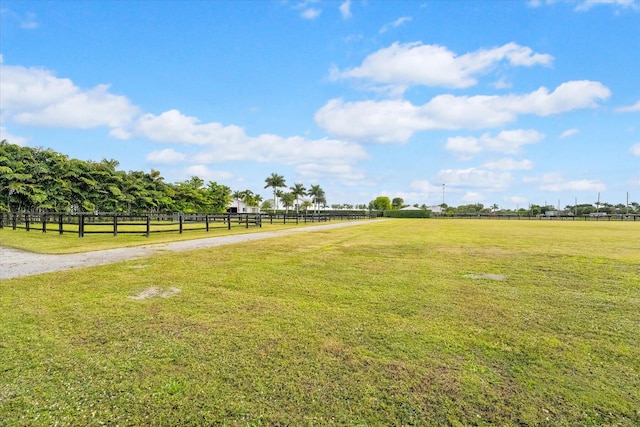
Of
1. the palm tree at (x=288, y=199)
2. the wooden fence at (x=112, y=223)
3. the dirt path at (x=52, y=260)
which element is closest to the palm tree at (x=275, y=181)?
the palm tree at (x=288, y=199)

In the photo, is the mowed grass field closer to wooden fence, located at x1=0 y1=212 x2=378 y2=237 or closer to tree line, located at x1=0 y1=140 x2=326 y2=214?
wooden fence, located at x1=0 y1=212 x2=378 y2=237

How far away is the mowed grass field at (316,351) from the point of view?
2.45 meters

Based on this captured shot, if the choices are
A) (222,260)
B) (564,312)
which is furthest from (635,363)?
(222,260)

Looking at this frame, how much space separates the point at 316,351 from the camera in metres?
3.35

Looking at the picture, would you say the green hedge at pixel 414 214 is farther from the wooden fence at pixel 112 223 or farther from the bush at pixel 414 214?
the wooden fence at pixel 112 223

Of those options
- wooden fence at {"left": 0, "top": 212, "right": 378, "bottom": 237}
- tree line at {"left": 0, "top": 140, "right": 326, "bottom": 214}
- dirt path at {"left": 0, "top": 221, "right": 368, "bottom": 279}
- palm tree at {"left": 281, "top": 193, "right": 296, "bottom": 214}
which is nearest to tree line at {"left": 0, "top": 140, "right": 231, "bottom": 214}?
tree line at {"left": 0, "top": 140, "right": 326, "bottom": 214}

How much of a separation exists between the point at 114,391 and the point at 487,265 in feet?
26.5

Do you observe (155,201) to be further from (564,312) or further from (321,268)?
(564,312)

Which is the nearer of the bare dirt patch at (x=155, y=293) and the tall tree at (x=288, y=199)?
the bare dirt patch at (x=155, y=293)

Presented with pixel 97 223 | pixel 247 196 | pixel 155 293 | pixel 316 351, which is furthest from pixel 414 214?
pixel 316 351

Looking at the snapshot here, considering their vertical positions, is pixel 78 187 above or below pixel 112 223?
above

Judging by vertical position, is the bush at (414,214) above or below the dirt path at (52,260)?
above

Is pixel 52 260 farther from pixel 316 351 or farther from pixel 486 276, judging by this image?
pixel 486 276

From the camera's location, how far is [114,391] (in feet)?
8.66
